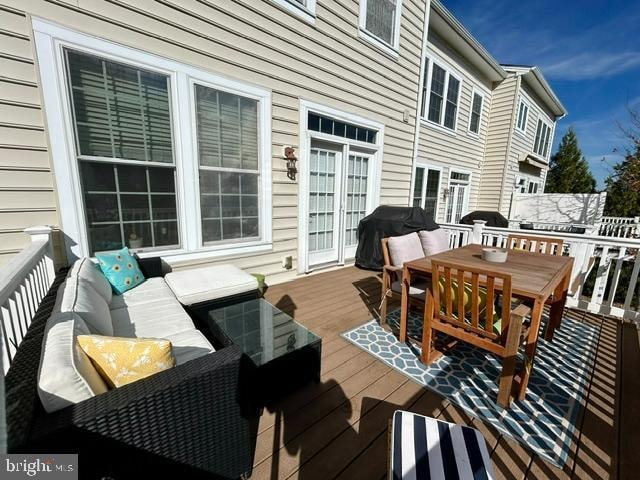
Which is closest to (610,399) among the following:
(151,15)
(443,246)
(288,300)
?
(443,246)

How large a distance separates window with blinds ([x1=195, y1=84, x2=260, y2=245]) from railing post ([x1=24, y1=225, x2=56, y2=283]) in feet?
4.16

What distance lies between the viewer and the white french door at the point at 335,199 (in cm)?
424

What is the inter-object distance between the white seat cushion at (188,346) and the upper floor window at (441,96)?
6.20m

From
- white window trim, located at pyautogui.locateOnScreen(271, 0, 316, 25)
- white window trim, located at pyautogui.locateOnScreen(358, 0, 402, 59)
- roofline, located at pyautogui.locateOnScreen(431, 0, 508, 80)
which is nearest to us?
white window trim, located at pyautogui.locateOnScreen(271, 0, 316, 25)

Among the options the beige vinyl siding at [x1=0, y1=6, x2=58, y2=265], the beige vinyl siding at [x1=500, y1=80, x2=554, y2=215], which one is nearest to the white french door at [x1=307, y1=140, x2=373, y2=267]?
the beige vinyl siding at [x1=0, y1=6, x2=58, y2=265]

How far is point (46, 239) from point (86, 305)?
1.10 metres

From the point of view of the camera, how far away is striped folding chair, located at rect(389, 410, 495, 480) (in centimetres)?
105

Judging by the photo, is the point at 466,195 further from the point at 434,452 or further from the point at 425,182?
the point at 434,452

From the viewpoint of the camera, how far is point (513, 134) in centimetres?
812

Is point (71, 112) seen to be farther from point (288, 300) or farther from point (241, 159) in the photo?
point (288, 300)

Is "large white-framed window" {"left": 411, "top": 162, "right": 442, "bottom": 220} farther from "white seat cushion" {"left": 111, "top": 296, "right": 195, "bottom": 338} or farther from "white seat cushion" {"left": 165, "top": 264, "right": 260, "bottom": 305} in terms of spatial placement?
"white seat cushion" {"left": 111, "top": 296, "right": 195, "bottom": 338}

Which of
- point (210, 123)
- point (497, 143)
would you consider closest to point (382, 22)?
point (210, 123)

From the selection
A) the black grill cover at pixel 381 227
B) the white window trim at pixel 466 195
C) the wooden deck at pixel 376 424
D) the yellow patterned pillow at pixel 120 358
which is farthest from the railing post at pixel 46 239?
the white window trim at pixel 466 195

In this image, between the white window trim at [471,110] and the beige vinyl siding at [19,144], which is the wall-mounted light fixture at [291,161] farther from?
the white window trim at [471,110]
